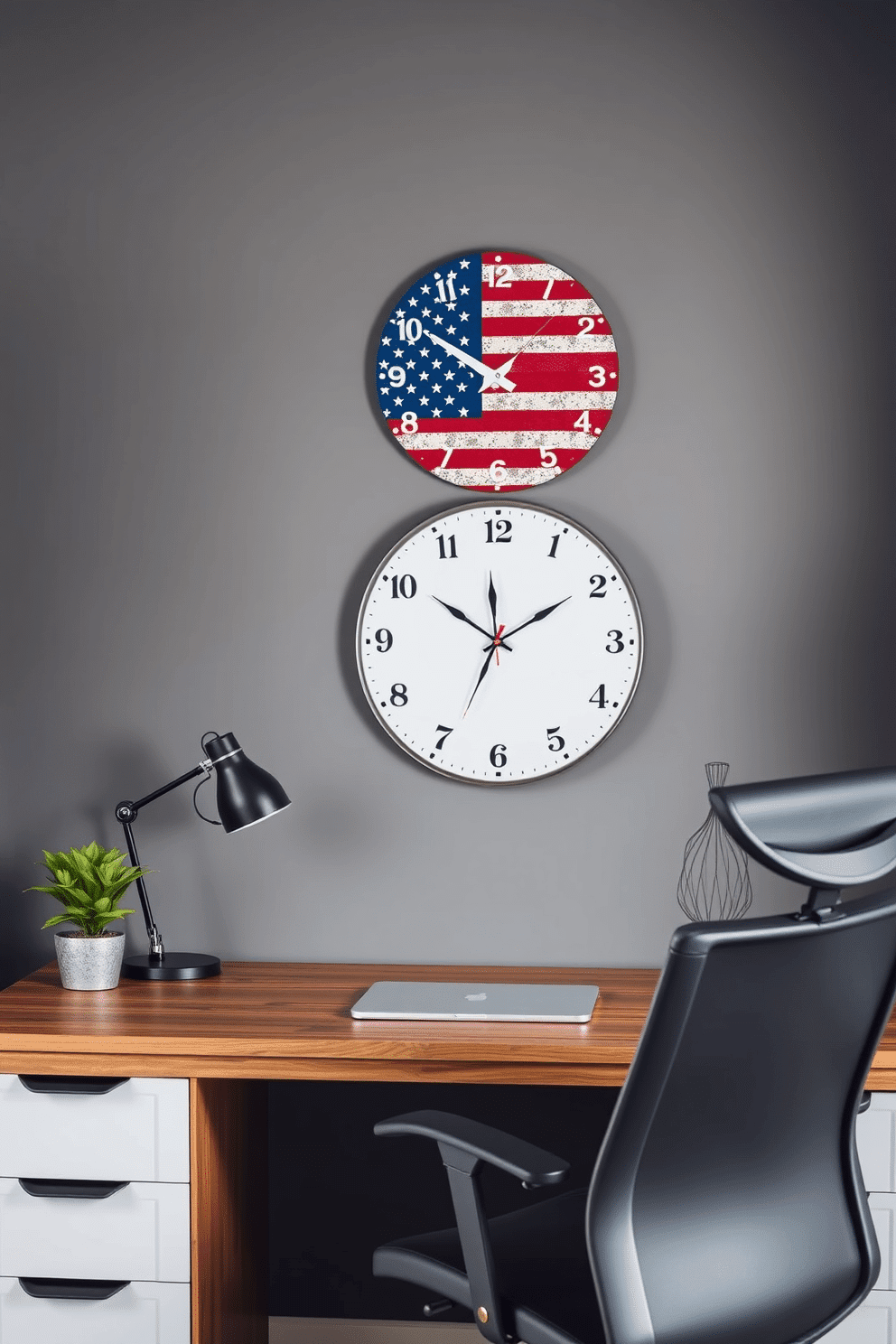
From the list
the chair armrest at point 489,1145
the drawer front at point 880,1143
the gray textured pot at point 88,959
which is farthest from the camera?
the gray textured pot at point 88,959

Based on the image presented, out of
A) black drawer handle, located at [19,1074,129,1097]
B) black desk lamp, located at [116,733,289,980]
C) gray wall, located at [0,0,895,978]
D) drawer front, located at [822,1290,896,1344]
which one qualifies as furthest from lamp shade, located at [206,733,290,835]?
drawer front, located at [822,1290,896,1344]

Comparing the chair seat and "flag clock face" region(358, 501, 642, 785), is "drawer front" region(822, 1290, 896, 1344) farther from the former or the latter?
"flag clock face" region(358, 501, 642, 785)

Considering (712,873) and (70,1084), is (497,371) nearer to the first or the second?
(712,873)

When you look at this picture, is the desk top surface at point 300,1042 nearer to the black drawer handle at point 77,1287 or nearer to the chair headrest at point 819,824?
the black drawer handle at point 77,1287

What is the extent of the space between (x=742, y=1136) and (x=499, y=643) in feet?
3.59

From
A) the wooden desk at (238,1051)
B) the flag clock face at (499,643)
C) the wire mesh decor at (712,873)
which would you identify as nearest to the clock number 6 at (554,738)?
the flag clock face at (499,643)

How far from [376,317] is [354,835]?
955 mm

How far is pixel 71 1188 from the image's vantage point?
1.82 meters

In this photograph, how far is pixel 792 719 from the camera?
2.25 meters

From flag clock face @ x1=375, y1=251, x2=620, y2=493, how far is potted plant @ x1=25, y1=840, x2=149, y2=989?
92 cm

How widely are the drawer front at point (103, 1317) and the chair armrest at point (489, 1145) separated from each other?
22.0 inches

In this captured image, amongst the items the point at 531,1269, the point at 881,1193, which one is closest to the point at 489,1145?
the point at 531,1269

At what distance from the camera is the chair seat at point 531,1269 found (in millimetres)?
1428

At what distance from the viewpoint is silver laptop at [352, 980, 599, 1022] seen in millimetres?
1869
